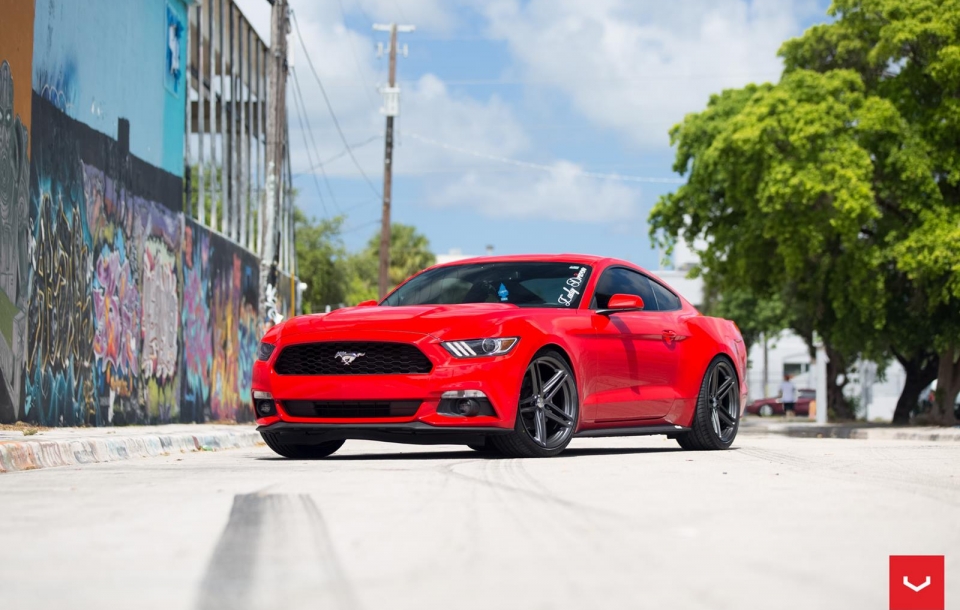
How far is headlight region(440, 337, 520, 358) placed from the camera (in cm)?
896

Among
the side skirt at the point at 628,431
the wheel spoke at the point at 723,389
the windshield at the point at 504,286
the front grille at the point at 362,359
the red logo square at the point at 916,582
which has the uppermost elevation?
the windshield at the point at 504,286

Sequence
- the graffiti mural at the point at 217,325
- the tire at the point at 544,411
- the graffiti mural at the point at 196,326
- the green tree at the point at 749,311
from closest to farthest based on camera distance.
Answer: the tire at the point at 544,411, the graffiti mural at the point at 196,326, the graffiti mural at the point at 217,325, the green tree at the point at 749,311

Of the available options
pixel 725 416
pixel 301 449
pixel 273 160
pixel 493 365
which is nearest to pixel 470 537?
pixel 493 365

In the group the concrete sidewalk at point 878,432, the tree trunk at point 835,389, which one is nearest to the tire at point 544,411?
the concrete sidewalk at point 878,432

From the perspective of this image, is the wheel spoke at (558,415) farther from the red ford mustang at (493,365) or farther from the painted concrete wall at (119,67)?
the painted concrete wall at (119,67)

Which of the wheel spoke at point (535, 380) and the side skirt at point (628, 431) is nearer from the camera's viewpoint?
the wheel spoke at point (535, 380)

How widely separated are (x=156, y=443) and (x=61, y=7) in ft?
16.9

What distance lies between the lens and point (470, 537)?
5172 mm

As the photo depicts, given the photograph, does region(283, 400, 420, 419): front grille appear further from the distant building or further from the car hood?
the distant building

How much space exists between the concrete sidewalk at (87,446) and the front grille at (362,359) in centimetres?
204

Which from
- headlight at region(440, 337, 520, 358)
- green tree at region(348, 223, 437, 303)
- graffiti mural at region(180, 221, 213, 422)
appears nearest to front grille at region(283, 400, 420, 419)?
headlight at region(440, 337, 520, 358)

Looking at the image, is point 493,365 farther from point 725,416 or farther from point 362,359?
point 725,416

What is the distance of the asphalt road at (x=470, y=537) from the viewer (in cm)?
411

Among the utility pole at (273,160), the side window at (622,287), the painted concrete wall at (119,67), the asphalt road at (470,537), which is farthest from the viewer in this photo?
Answer: the utility pole at (273,160)
